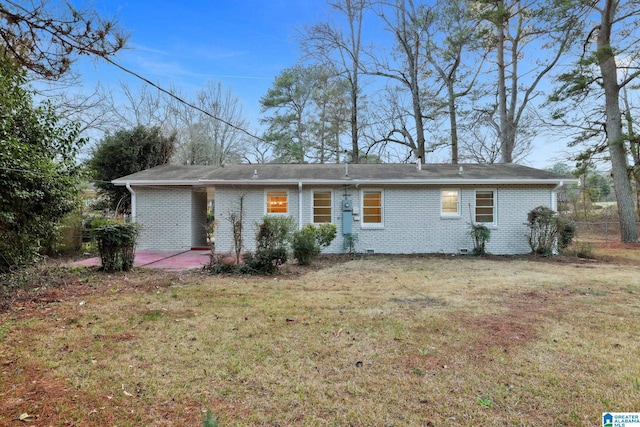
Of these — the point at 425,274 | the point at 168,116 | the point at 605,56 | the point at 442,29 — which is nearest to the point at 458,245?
the point at 425,274

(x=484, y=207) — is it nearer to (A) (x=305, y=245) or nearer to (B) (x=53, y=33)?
(A) (x=305, y=245)

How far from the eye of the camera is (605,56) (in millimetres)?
12086

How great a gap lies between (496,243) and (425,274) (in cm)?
492

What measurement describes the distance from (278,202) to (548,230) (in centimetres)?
905

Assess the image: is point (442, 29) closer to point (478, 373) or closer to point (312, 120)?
point (312, 120)

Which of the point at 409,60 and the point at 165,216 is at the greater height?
the point at 409,60

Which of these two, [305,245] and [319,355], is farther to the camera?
[305,245]

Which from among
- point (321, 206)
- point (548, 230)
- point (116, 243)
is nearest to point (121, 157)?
point (116, 243)

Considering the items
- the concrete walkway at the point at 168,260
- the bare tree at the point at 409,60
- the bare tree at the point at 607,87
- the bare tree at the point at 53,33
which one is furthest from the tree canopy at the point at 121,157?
the bare tree at the point at 607,87

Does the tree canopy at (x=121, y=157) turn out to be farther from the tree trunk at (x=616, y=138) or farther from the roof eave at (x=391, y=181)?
the tree trunk at (x=616, y=138)

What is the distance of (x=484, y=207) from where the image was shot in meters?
10.9

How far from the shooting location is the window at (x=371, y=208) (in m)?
11.0
